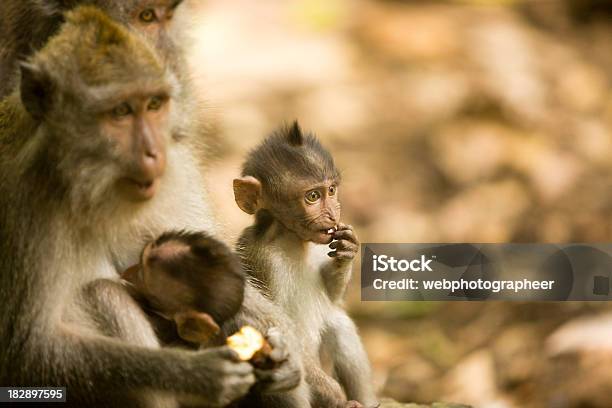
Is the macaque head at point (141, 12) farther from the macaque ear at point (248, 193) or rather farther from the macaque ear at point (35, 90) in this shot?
the macaque ear at point (35, 90)

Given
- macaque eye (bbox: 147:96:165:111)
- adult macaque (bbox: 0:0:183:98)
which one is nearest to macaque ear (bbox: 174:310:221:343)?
macaque eye (bbox: 147:96:165:111)

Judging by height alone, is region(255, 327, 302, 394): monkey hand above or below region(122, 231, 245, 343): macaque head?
below

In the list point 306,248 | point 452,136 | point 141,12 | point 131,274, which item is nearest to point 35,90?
point 131,274

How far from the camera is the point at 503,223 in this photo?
634 centimetres

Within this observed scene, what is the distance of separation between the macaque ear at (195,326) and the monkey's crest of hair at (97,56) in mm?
777

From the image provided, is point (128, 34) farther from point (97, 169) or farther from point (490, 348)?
point (490, 348)

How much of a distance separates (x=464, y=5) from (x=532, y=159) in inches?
65.9

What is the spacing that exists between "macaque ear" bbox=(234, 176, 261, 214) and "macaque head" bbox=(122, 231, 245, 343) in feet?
2.03

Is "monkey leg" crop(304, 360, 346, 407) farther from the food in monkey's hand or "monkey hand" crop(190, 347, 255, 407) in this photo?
"monkey hand" crop(190, 347, 255, 407)

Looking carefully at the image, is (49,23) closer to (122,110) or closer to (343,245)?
(122,110)

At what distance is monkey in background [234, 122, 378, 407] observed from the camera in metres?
4.16

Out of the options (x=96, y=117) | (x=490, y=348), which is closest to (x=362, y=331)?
(x=490, y=348)

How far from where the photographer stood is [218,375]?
11.3 ft

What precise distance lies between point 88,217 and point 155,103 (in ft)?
1.37
